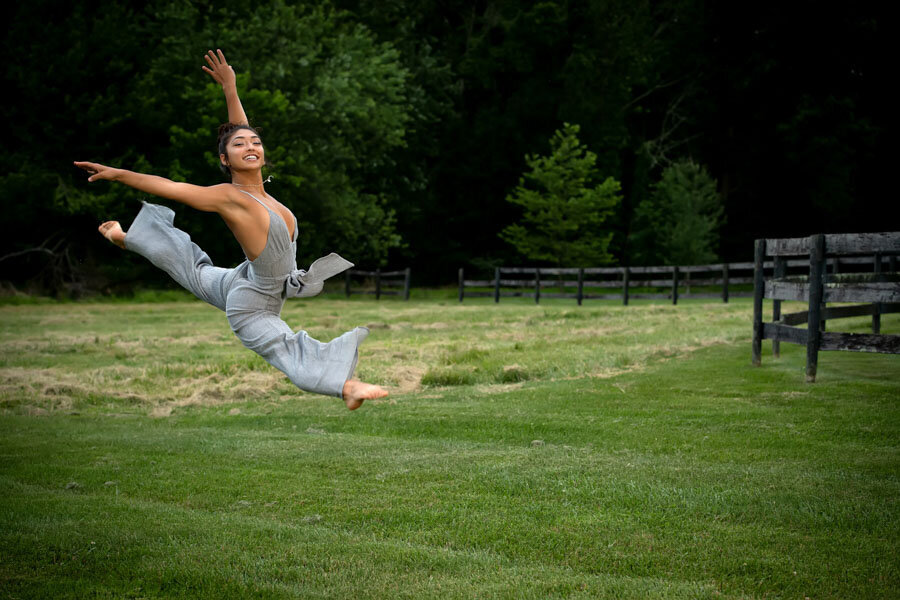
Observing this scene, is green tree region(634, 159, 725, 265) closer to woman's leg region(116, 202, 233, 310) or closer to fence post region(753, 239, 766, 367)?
fence post region(753, 239, 766, 367)

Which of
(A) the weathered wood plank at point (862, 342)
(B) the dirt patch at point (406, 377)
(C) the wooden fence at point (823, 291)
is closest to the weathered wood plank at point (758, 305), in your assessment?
(C) the wooden fence at point (823, 291)

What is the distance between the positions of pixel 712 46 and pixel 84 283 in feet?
109

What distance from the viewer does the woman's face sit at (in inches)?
174

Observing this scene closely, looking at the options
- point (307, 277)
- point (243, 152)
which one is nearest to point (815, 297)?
point (307, 277)

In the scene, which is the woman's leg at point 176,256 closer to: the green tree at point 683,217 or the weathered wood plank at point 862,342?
the weathered wood plank at point 862,342

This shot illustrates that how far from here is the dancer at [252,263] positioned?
4.23 meters

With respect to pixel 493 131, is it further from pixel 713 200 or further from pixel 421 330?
pixel 421 330

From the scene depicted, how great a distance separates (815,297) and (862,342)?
904 millimetres

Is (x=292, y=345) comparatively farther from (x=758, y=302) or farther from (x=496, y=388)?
(x=758, y=302)

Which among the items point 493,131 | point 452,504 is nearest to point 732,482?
point 452,504

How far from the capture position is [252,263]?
14.6ft

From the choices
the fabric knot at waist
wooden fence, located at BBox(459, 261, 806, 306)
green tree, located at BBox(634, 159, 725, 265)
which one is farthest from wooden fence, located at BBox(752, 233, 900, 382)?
green tree, located at BBox(634, 159, 725, 265)

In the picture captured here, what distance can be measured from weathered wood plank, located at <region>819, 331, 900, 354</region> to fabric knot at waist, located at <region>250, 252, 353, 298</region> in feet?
24.5

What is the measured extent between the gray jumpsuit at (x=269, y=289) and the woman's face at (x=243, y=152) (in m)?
0.19
